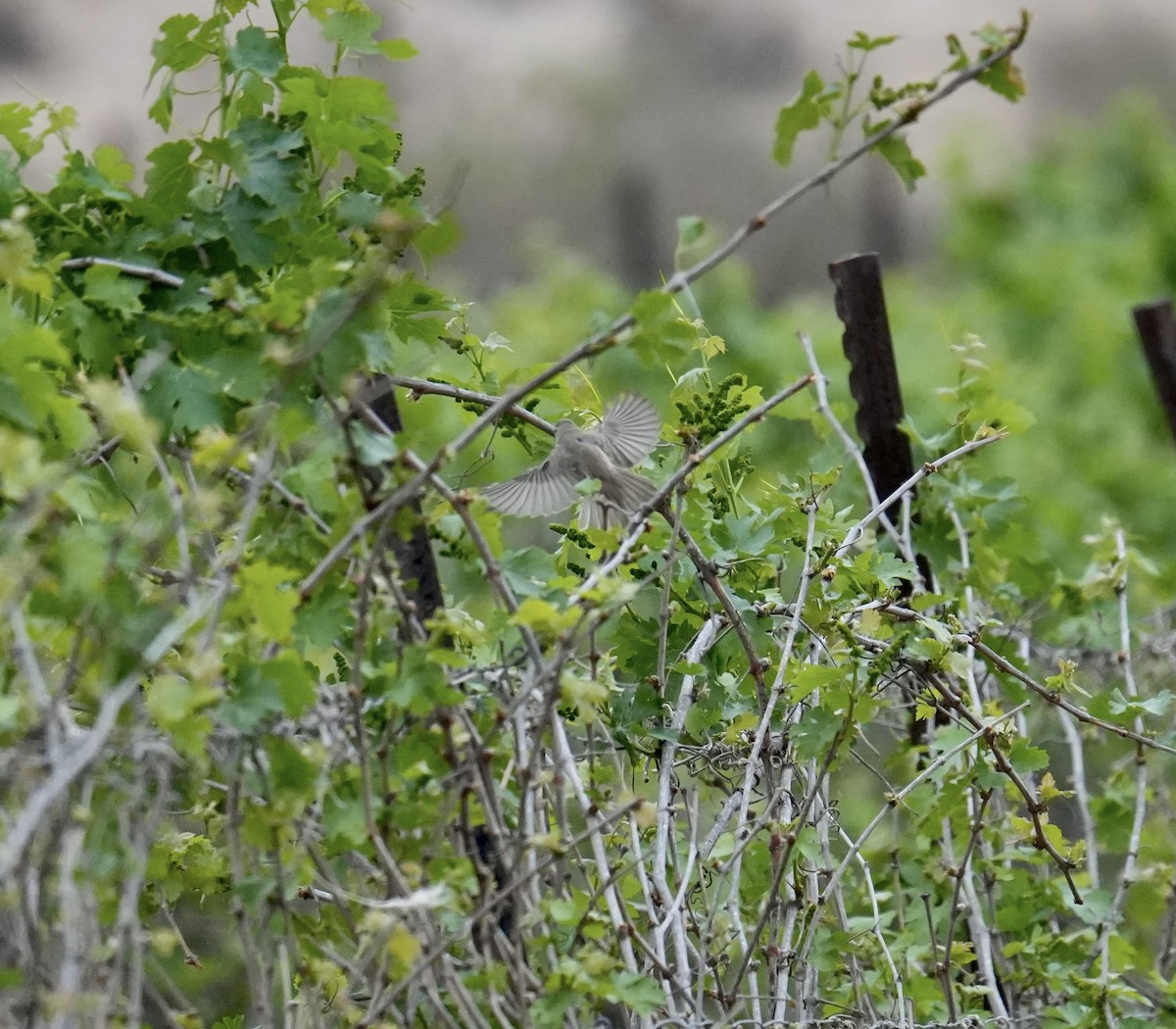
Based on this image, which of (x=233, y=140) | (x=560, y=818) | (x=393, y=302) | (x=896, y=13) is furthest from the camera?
(x=896, y=13)

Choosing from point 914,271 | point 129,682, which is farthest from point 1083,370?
point 129,682

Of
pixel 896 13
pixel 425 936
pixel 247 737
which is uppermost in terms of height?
pixel 896 13

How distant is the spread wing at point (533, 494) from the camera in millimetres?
2049

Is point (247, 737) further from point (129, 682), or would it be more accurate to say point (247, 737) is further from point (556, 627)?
point (556, 627)

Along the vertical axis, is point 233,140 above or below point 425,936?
above

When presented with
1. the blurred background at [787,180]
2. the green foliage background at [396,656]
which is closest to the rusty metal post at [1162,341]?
the green foliage background at [396,656]

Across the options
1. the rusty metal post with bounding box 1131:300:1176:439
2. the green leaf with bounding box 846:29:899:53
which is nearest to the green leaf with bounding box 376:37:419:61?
the green leaf with bounding box 846:29:899:53

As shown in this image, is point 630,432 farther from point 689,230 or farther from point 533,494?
point 689,230

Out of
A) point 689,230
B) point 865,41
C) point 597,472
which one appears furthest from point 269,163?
point 865,41

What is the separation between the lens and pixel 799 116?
1.77 metres

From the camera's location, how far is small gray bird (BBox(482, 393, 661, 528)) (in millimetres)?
1946

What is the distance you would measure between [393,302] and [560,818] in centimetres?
74

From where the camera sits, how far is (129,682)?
1168 millimetres

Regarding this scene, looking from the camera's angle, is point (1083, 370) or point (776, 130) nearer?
point (776, 130)
